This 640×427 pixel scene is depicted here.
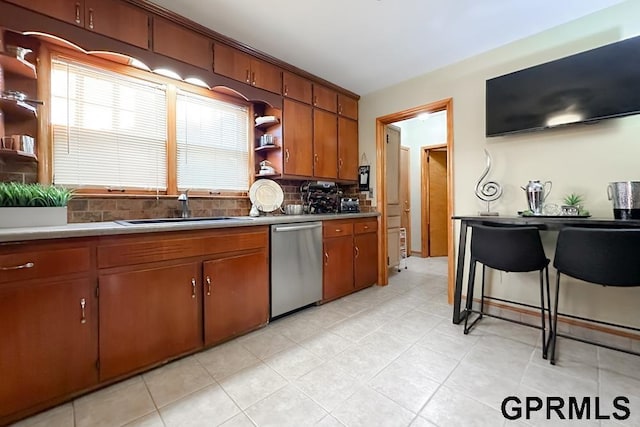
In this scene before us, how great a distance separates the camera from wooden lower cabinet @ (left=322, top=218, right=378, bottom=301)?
2.78m

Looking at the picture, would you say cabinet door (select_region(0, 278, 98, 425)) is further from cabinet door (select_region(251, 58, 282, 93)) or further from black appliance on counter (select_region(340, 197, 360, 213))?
black appliance on counter (select_region(340, 197, 360, 213))

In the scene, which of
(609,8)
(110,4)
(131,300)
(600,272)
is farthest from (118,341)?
(609,8)

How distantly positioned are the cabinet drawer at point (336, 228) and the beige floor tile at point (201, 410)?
1601mm

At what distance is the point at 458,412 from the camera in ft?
4.32

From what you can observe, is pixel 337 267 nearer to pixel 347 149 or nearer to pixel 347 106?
pixel 347 149

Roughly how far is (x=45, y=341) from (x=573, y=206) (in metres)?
3.40

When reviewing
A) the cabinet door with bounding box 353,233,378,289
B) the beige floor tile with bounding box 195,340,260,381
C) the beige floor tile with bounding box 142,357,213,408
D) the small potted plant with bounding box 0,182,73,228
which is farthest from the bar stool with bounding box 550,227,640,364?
the small potted plant with bounding box 0,182,73,228

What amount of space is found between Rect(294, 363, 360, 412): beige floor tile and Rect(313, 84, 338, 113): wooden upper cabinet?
2.67 m

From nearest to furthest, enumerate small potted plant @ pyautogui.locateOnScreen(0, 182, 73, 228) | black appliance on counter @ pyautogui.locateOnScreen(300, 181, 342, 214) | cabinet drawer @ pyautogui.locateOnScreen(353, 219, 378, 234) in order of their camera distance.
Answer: small potted plant @ pyautogui.locateOnScreen(0, 182, 73, 228), cabinet drawer @ pyautogui.locateOnScreen(353, 219, 378, 234), black appliance on counter @ pyautogui.locateOnScreen(300, 181, 342, 214)

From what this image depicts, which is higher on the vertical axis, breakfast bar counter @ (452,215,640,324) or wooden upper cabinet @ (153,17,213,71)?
wooden upper cabinet @ (153,17,213,71)

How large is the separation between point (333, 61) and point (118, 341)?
2.90m

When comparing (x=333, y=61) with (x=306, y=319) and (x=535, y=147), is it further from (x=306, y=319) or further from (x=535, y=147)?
(x=306, y=319)

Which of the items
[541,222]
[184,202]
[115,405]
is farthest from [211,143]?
[541,222]

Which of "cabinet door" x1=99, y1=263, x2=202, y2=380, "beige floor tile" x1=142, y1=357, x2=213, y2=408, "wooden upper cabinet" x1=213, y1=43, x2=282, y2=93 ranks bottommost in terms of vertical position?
"beige floor tile" x1=142, y1=357, x2=213, y2=408
